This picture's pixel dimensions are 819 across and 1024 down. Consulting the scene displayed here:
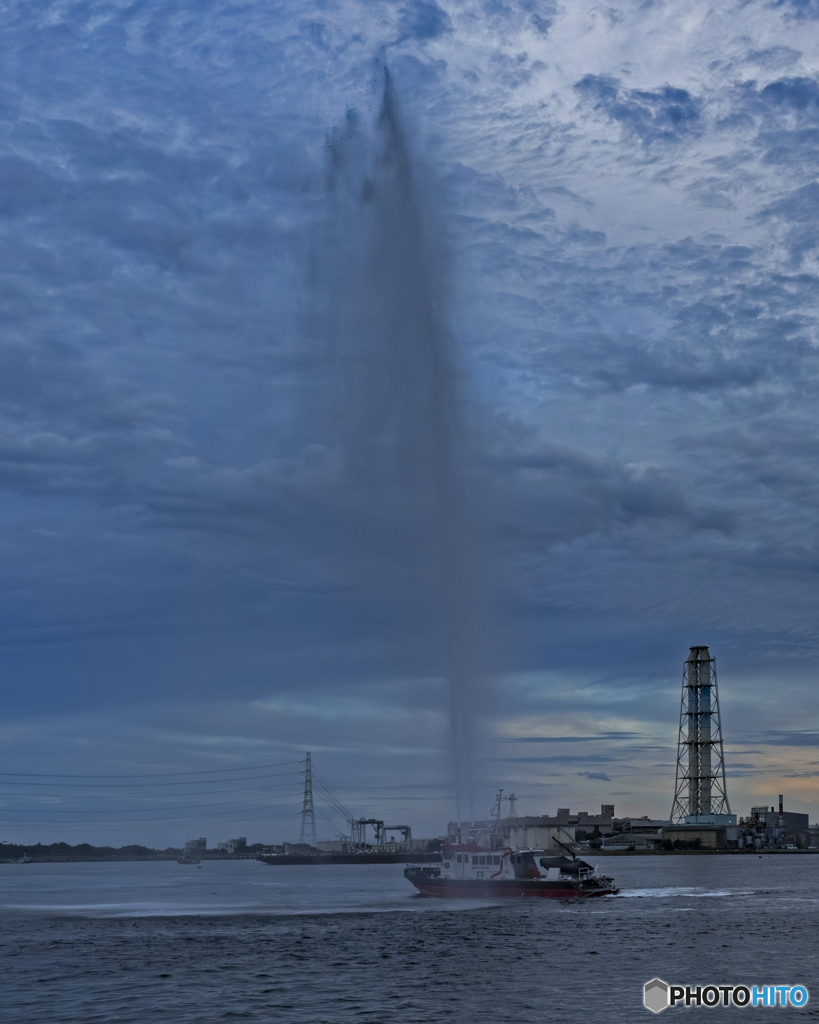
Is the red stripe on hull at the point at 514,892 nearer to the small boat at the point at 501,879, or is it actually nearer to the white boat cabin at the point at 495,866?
the small boat at the point at 501,879

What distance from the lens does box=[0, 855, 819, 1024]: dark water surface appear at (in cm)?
4556

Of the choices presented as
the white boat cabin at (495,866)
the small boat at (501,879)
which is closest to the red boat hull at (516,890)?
the small boat at (501,879)

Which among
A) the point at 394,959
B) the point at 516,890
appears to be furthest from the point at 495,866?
the point at 394,959

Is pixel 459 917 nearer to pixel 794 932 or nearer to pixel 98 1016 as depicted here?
pixel 794 932

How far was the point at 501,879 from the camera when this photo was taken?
103m

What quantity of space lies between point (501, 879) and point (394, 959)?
44872mm

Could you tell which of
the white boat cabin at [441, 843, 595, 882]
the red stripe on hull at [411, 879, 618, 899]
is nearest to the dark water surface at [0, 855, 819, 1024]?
the red stripe on hull at [411, 879, 618, 899]

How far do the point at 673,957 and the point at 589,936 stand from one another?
13.5 metres

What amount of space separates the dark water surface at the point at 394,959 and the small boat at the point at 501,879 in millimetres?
1469

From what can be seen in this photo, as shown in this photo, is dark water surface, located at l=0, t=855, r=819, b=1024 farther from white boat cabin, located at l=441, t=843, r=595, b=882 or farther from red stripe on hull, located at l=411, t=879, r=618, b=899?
white boat cabin, located at l=441, t=843, r=595, b=882

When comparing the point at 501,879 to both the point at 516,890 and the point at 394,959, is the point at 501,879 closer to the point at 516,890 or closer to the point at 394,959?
the point at 516,890

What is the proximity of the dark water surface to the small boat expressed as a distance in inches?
57.8

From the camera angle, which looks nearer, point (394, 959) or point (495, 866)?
point (394, 959)

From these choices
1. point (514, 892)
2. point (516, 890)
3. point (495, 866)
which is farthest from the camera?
point (495, 866)
